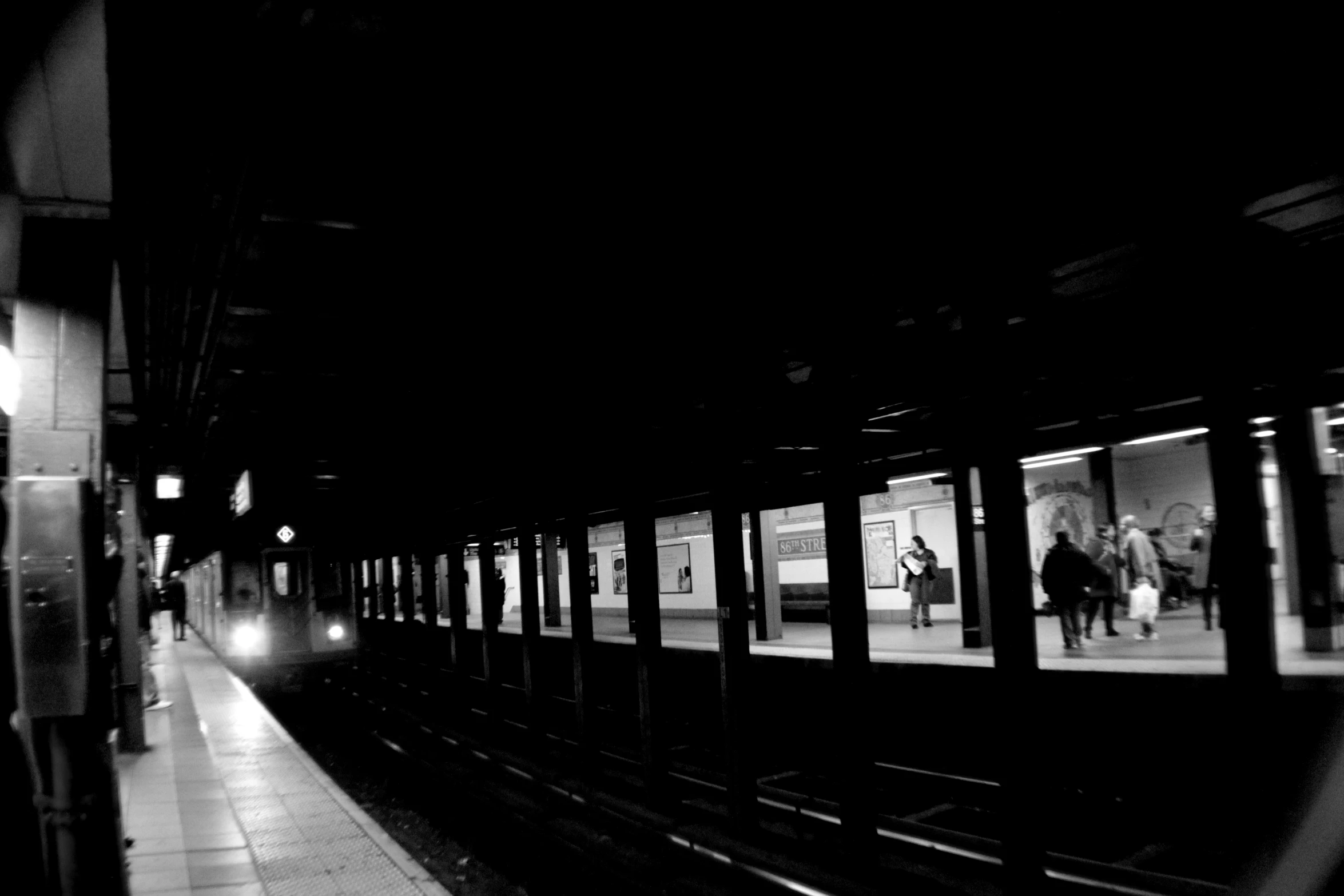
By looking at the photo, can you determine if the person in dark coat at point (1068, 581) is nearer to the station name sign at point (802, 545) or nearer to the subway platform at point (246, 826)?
the station name sign at point (802, 545)

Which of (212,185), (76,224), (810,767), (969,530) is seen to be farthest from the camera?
(969,530)

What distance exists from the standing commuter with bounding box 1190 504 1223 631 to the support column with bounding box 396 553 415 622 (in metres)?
14.1

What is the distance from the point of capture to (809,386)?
7.45 metres

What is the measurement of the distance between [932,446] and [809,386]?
114 centimetres

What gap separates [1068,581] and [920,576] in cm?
492

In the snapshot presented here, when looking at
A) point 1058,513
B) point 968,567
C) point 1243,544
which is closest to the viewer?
point 1243,544

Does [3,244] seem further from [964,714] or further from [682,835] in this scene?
[964,714]

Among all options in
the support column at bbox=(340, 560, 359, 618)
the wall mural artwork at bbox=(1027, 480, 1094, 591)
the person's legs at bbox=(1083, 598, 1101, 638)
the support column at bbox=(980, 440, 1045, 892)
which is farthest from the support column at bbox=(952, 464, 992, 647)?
the support column at bbox=(340, 560, 359, 618)

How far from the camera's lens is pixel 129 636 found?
28.9 ft

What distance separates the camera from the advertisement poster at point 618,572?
2061cm

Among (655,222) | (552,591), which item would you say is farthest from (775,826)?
(552,591)

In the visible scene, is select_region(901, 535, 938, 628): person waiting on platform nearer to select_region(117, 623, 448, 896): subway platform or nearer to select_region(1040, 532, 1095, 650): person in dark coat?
select_region(1040, 532, 1095, 650): person in dark coat

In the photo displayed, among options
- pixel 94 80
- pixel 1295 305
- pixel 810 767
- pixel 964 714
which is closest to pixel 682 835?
pixel 810 767

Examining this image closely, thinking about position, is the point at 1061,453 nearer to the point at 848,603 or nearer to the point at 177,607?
the point at 848,603
